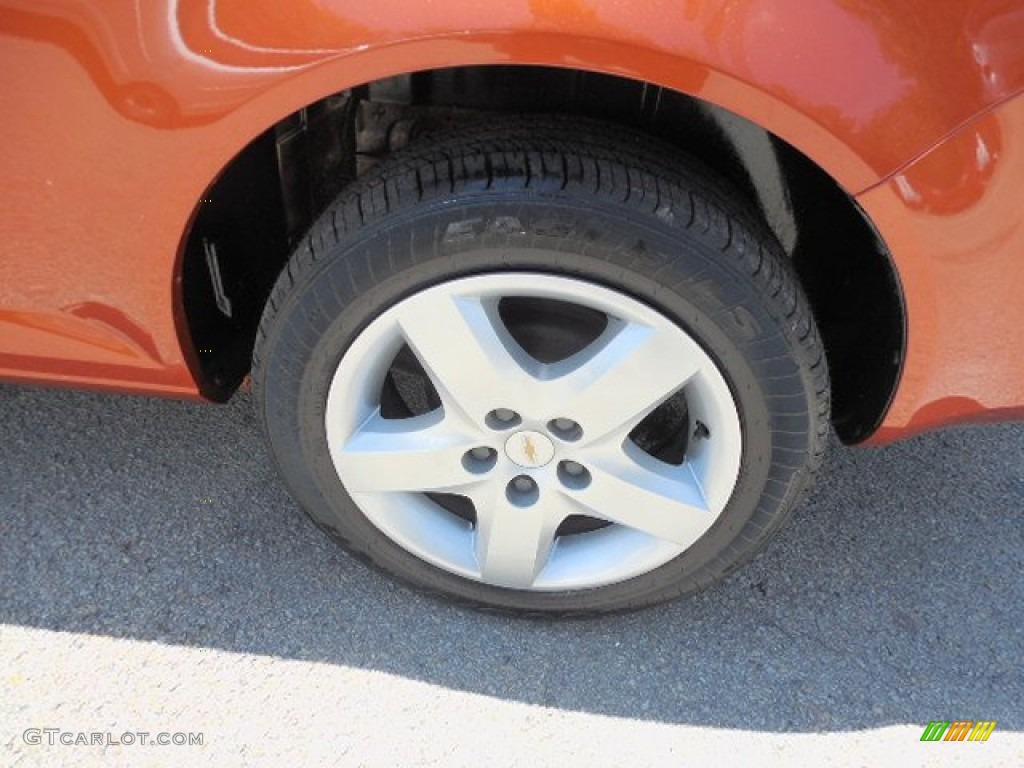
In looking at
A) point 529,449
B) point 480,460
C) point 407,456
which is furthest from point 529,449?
point 407,456

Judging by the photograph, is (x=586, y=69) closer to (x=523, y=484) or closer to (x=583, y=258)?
(x=583, y=258)

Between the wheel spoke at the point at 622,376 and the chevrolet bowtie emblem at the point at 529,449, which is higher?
the wheel spoke at the point at 622,376

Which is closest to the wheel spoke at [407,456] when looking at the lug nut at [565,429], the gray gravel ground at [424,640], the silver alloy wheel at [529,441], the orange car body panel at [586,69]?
the silver alloy wheel at [529,441]

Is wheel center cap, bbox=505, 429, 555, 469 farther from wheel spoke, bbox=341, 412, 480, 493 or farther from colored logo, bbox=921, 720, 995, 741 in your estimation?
colored logo, bbox=921, 720, 995, 741

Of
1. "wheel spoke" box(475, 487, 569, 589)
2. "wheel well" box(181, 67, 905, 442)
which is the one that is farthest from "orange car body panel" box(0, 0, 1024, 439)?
"wheel spoke" box(475, 487, 569, 589)

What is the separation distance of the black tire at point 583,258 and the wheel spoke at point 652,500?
7 cm

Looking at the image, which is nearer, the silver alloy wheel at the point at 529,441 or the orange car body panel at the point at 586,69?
the orange car body panel at the point at 586,69

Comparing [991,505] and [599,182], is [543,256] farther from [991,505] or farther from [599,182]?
[991,505]

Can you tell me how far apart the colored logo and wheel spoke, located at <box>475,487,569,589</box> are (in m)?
0.73

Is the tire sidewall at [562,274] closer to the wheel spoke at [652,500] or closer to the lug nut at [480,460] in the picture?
the wheel spoke at [652,500]

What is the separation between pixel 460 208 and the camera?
4.72ft

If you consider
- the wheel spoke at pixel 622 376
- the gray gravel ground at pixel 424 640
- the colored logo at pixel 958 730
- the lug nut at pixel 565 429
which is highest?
the wheel spoke at pixel 622 376

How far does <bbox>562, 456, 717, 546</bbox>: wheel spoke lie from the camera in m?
1.65

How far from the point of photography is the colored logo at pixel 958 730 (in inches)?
67.2
